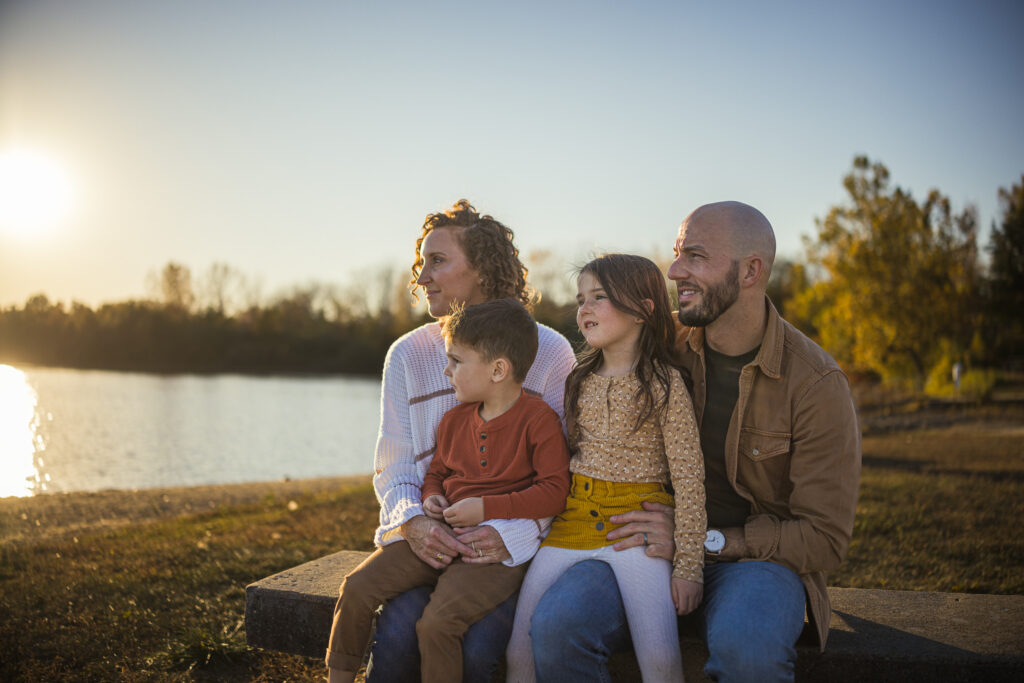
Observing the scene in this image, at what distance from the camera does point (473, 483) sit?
2777mm

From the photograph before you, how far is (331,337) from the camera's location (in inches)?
1993

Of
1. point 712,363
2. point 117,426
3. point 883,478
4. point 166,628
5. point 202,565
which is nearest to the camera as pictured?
point 712,363

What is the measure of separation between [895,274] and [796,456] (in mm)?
23310

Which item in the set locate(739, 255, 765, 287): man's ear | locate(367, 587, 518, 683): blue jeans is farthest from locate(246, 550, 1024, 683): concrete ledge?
locate(739, 255, 765, 287): man's ear

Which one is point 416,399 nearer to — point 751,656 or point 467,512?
point 467,512

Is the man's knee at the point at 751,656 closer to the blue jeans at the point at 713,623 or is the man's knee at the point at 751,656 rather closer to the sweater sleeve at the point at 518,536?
the blue jeans at the point at 713,623

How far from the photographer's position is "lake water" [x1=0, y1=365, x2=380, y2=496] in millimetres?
13273

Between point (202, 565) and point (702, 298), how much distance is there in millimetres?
4131

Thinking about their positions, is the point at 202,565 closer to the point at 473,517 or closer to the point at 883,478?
the point at 473,517

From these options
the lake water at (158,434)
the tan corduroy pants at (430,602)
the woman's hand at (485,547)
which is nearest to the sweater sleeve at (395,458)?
the tan corduroy pants at (430,602)

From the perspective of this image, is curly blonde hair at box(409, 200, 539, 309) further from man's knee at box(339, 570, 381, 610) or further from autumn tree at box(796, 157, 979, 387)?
autumn tree at box(796, 157, 979, 387)

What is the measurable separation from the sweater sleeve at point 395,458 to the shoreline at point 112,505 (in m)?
4.64

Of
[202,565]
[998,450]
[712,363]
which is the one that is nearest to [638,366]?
[712,363]

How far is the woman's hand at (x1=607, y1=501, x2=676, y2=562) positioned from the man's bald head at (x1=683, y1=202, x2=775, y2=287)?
1.00m
